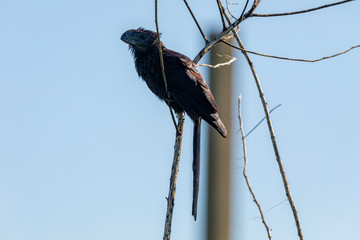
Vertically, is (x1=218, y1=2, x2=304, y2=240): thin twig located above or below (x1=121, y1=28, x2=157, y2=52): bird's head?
below

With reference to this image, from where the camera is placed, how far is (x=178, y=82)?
170 inches

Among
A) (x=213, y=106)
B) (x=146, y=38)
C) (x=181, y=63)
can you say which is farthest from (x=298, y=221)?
(x=146, y=38)

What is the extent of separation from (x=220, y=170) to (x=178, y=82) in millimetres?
1915

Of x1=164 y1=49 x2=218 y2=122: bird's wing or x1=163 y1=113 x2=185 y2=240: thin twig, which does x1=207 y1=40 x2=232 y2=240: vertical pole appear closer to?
x1=163 y1=113 x2=185 y2=240: thin twig

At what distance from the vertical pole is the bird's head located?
6.09ft

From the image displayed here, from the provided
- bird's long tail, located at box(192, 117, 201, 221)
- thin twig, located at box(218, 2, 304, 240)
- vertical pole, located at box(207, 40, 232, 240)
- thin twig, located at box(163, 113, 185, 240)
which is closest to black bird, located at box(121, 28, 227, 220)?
bird's long tail, located at box(192, 117, 201, 221)

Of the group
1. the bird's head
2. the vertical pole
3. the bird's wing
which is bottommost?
the vertical pole

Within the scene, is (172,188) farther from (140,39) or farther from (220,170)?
(140,39)

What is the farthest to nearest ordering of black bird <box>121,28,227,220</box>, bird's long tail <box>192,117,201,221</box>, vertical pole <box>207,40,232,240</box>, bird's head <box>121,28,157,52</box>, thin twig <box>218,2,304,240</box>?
bird's head <box>121,28,157,52</box> → black bird <box>121,28,227,220</box> → bird's long tail <box>192,117,201,221</box> → thin twig <box>218,2,304,240</box> → vertical pole <box>207,40,232,240</box>

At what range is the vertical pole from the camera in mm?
2422

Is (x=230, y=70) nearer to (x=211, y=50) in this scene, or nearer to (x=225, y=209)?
(x=211, y=50)

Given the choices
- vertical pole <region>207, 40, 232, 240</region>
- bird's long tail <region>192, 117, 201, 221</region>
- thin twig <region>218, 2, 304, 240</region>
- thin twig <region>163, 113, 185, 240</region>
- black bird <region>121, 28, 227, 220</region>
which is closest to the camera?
vertical pole <region>207, 40, 232, 240</region>

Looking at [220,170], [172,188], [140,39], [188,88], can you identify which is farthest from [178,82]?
[220,170]

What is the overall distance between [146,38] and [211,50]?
1722mm
